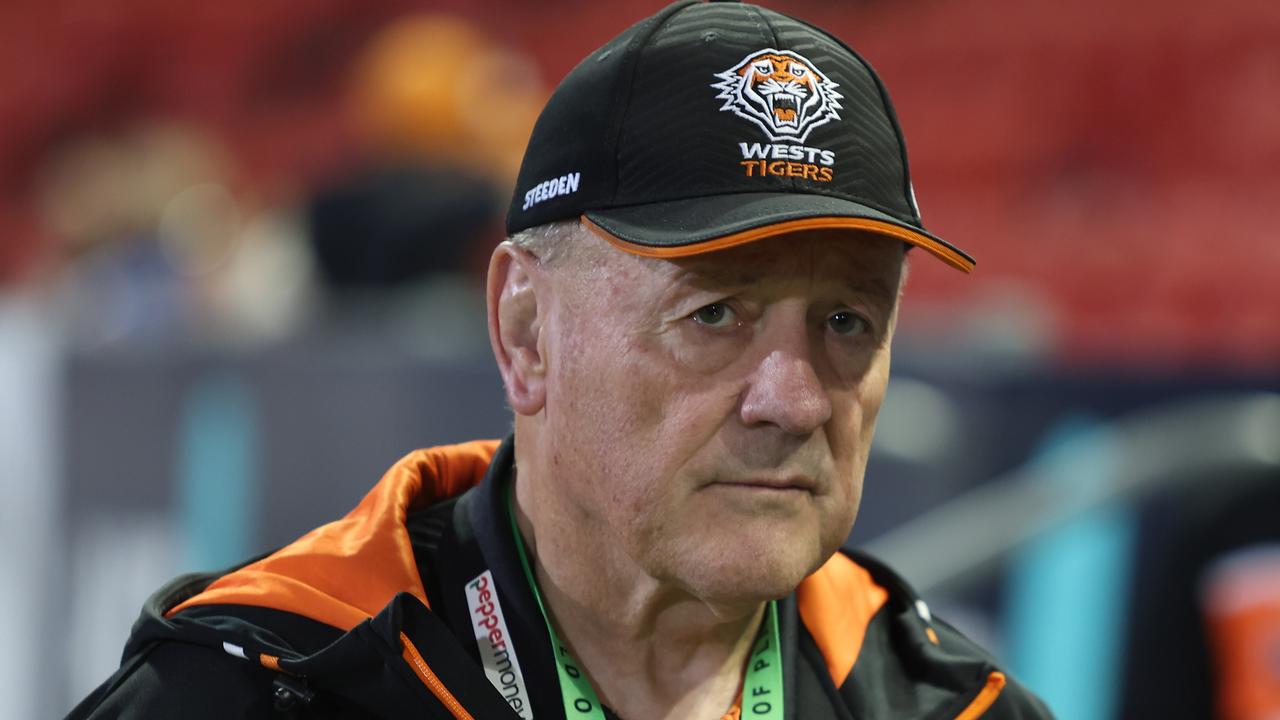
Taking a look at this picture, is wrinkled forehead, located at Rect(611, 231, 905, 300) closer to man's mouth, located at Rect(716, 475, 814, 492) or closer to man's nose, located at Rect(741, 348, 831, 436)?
man's nose, located at Rect(741, 348, 831, 436)

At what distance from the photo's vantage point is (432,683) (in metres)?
1.58

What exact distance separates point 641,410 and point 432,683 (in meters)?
0.34

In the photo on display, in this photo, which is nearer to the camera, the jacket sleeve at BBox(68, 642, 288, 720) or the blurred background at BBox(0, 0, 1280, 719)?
the jacket sleeve at BBox(68, 642, 288, 720)

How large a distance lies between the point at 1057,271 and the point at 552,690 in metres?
4.84

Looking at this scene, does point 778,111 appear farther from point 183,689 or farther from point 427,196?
point 427,196

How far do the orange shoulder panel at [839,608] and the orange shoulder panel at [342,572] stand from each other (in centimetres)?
46

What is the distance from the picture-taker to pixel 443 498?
1.89 m

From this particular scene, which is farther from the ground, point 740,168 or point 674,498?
point 740,168

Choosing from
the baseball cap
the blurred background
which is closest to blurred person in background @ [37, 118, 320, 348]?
Answer: the blurred background

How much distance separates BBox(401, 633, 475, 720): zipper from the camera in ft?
5.18

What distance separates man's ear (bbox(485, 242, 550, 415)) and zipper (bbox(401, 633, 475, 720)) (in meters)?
0.28

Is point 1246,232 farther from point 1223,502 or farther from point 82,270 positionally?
point 82,270

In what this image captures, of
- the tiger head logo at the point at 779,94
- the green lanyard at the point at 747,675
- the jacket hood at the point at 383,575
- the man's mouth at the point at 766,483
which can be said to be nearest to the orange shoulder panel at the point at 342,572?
the jacket hood at the point at 383,575

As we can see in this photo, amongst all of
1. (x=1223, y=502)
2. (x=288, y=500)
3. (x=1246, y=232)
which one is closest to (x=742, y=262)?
(x=1223, y=502)
